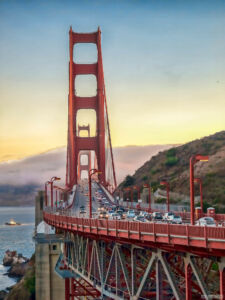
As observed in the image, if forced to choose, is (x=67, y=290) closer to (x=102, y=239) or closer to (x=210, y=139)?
(x=102, y=239)

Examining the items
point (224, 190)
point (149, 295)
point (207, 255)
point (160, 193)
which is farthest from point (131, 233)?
point (160, 193)

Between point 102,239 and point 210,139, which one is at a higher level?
point 210,139

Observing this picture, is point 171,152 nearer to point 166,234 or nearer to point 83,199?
point 83,199

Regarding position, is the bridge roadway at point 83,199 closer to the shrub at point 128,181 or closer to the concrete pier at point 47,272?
the shrub at point 128,181

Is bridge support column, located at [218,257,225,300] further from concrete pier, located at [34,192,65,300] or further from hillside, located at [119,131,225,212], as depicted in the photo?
hillside, located at [119,131,225,212]

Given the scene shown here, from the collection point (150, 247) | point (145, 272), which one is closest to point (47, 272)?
point (150, 247)

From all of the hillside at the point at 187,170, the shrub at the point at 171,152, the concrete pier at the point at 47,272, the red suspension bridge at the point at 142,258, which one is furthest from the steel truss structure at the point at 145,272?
the shrub at the point at 171,152
